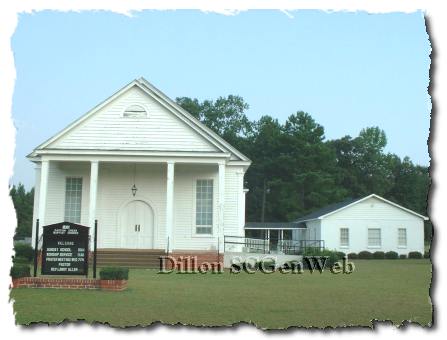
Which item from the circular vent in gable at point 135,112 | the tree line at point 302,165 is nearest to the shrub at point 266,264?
the circular vent in gable at point 135,112

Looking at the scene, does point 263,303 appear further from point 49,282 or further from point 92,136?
point 92,136

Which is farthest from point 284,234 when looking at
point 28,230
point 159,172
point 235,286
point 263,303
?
point 263,303

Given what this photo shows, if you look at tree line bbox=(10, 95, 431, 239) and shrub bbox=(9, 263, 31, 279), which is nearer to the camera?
shrub bbox=(9, 263, 31, 279)

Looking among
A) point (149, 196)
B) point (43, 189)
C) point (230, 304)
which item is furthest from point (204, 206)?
point (230, 304)

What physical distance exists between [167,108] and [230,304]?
600 inches

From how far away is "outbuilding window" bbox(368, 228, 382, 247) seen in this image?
138ft

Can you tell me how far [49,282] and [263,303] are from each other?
215 inches

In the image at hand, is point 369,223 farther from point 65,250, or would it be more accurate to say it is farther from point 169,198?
point 65,250

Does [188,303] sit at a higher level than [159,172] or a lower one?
lower

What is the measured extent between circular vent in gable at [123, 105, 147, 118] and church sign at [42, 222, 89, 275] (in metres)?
11.8

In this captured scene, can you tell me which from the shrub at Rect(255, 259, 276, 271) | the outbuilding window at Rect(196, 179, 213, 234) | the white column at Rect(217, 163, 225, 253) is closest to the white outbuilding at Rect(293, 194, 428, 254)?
the outbuilding window at Rect(196, 179, 213, 234)

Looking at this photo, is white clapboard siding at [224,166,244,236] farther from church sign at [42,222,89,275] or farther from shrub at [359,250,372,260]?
shrub at [359,250,372,260]

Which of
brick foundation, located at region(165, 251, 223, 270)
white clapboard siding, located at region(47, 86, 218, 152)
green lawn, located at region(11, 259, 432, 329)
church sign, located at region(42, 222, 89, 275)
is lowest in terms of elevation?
green lawn, located at region(11, 259, 432, 329)

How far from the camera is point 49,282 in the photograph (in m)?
12.8
